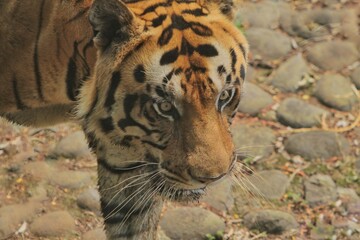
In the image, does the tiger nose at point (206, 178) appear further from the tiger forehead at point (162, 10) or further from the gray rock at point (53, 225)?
the gray rock at point (53, 225)

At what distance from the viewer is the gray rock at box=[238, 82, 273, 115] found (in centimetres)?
430

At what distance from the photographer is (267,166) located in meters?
3.91

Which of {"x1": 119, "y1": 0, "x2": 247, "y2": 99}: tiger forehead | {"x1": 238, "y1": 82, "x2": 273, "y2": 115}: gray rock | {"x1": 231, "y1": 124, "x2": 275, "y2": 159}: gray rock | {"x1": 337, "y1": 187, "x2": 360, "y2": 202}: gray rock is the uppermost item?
{"x1": 119, "y1": 0, "x2": 247, "y2": 99}: tiger forehead

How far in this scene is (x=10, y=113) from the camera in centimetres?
287

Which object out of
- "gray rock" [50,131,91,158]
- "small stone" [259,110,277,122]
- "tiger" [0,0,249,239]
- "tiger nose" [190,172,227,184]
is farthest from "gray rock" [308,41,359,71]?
"tiger nose" [190,172,227,184]

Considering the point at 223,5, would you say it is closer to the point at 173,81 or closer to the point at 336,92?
the point at 173,81

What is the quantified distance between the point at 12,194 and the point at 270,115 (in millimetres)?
1650

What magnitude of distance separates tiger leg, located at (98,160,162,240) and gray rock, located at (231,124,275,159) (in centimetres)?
112

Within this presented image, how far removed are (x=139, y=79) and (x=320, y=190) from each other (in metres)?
1.81

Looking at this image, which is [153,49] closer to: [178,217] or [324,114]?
[178,217]

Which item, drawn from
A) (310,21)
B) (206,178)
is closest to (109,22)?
(206,178)

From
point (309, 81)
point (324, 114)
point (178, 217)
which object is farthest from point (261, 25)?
point (178, 217)

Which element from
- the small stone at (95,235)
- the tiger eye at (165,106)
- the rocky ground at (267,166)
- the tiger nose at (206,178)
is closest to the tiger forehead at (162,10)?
the tiger eye at (165,106)

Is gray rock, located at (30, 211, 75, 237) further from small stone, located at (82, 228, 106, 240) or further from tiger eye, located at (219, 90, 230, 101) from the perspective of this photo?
tiger eye, located at (219, 90, 230, 101)
